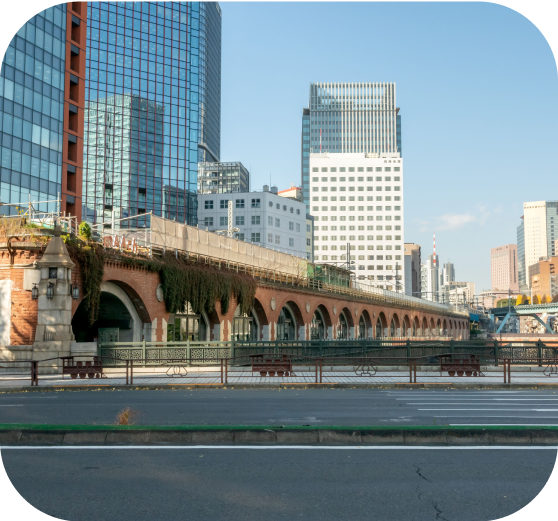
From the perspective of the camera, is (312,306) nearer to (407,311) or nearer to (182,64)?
(407,311)

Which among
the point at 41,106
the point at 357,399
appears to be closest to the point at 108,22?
the point at 41,106

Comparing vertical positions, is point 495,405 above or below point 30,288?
below

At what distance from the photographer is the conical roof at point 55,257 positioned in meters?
28.0

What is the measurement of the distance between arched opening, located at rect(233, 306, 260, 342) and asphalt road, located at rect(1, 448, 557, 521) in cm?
3653

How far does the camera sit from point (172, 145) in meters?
126

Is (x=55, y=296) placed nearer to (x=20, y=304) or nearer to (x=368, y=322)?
(x=20, y=304)

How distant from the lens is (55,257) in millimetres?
28094

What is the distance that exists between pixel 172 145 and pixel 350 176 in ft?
218

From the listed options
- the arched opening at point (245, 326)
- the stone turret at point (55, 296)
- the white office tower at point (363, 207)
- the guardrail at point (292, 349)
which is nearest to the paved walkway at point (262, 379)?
the guardrail at point (292, 349)

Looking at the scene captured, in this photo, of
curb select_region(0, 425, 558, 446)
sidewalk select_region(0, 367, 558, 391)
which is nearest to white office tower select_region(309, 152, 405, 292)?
sidewalk select_region(0, 367, 558, 391)

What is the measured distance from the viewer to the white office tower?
577 ft

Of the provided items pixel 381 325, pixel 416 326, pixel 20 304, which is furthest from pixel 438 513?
pixel 416 326

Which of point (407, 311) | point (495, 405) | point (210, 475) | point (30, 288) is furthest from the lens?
point (407, 311)

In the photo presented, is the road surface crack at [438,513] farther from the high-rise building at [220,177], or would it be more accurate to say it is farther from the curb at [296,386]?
the high-rise building at [220,177]
